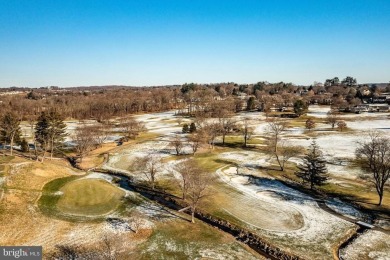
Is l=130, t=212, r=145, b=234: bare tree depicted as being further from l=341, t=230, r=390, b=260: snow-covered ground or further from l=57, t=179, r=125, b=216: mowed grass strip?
l=341, t=230, r=390, b=260: snow-covered ground

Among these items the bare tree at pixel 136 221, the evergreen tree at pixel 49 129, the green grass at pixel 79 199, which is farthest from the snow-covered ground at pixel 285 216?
the evergreen tree at pixel 49 129

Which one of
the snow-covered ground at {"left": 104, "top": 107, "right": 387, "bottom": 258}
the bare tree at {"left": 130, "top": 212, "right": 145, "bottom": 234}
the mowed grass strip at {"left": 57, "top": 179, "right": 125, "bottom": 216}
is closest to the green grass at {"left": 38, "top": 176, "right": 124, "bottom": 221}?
the mowed grass strip at {"left": 57, "top": 179, "right": 125, "bottom": 216}

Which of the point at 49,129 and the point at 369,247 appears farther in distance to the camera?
the point at 49,129

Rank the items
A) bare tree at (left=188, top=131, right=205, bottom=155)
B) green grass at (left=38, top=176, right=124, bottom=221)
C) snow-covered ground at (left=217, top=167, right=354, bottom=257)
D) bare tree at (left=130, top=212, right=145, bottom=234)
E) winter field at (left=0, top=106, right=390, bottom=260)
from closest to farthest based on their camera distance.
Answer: winter field at (left=0, top=106, right=390, bottom=260)
snow-covered ground at (left=217, top=167, right=354, bottom=257)
bare tree at (left=130, top=212, right=145, bottom=234)
green grass at (left=38, top=176, right=124, bottom=221)
bare tree at (left=188, top=131, right=205, bottom=155)


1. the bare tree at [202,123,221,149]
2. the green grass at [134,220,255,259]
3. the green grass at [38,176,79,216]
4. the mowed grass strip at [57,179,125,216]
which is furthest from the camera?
the bare tree at [202,123,221,149]

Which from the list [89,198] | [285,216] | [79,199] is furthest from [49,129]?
[285,216]

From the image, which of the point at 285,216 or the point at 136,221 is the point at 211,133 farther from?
the point at 136,221

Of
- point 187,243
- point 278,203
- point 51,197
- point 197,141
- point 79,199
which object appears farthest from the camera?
point 197,141
